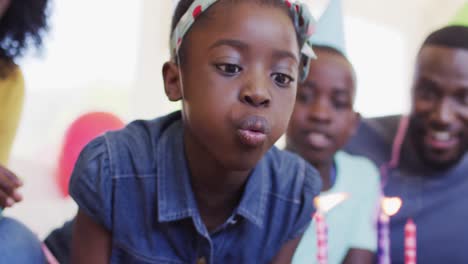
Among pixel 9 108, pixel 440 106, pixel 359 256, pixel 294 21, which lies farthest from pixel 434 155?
pixel 9 108

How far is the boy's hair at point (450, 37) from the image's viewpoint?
78cm

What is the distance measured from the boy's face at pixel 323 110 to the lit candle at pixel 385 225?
0.10 meters

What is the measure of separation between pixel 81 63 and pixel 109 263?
323 mm

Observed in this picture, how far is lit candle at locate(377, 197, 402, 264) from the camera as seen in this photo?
2.57ft

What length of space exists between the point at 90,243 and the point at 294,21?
32 centimetres

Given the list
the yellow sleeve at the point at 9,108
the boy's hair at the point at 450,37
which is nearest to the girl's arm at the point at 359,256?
the boy's hair at the point at 450,37

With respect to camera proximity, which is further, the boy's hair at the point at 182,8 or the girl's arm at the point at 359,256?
the girl's arm at the point at 359,256

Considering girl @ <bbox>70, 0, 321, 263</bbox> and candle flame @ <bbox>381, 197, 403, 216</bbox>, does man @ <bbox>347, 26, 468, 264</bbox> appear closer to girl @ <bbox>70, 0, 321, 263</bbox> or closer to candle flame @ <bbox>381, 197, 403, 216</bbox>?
candle flame @ <bbox>381, 197, 403, 216</bbox>

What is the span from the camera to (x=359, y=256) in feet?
2.58

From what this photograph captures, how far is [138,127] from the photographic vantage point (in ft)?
2.17

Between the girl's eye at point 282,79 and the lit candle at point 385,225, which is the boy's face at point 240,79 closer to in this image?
the girl's eye at point 282,79

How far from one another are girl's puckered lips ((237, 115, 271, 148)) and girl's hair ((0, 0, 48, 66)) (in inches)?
16.8

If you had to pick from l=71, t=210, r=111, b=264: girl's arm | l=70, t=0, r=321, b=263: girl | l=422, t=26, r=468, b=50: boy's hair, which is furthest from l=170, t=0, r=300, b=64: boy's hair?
l=422, t=26, r=468, b=50: boy's hair

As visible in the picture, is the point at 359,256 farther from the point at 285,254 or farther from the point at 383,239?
the point at 285,254
